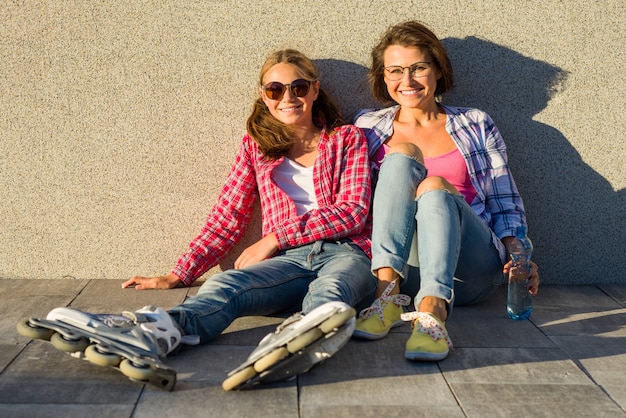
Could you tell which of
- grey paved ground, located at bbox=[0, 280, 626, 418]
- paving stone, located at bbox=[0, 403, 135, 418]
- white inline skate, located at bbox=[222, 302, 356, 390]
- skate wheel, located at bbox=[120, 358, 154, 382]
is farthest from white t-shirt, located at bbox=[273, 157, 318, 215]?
paving stone, located at bbox=[0, 403, 135, 418]

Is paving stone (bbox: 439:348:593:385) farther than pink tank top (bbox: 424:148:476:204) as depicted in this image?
No

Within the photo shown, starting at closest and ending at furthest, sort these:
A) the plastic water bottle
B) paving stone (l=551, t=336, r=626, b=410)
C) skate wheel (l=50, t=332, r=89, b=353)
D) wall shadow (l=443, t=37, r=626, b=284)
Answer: skate wheel (l=50, t=332, r=89, b=353)
paving stone (l=551, t=336, r=626, b=410)
the plastic water bottle
wall shadow (l=443, t=37, r=626, b=284)

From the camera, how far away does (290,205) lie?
4035 millimetres

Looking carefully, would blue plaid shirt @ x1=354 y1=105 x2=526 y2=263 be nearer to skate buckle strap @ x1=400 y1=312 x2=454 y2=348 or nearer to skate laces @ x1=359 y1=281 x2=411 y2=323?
skate laces @ x1=359 y1=281 x2=411 y2=323

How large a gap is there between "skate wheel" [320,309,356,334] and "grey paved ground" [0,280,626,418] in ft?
0.83

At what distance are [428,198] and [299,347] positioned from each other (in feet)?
3.40

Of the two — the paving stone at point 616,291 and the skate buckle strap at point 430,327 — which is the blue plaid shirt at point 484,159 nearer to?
the paving stone at point 616,291

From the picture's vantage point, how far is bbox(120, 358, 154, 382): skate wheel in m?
2.70

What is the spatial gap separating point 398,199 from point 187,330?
3.45 ft

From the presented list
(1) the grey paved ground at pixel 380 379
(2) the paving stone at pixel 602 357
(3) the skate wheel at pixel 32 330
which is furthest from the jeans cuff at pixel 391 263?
(3) the skate wheel at pixel 32 330

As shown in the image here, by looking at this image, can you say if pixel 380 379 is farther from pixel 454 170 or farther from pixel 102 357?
pixel 454 170

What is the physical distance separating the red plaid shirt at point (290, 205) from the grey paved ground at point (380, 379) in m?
0.52

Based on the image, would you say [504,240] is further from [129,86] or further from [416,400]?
[129,86]

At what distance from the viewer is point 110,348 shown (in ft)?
9.23
